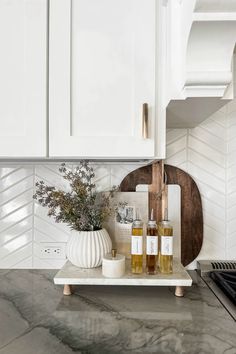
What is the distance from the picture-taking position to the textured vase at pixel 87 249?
3.49 feet

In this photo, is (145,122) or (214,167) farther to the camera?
(214,167)

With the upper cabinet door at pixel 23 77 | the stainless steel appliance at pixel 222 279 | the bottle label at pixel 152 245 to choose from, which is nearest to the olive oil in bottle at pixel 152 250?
the bottle label at pixel 152 245

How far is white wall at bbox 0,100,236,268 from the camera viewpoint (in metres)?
1.29

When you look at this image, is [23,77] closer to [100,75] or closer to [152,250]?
[100,75]

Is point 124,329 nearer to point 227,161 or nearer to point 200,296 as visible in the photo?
point 200,296

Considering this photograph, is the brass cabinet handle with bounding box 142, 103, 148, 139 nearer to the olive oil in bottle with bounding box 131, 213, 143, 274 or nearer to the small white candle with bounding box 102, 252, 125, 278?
the olive oil in bottle with bounding box 131, 213, 143, 274

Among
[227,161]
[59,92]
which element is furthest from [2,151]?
[227,161]

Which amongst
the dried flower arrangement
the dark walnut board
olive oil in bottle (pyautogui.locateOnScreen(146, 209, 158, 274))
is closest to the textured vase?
the dried flower arrangement

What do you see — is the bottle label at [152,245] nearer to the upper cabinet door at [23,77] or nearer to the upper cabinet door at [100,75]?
the upper cabinet door at [100,75]

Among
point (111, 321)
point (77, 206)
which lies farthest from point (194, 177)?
point (111, 321)

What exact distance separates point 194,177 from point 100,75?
0.64 metres

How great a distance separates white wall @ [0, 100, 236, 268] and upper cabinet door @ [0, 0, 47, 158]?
36cm

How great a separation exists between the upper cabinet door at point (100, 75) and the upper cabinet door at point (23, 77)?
1.4 inches

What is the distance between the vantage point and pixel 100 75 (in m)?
0.94
